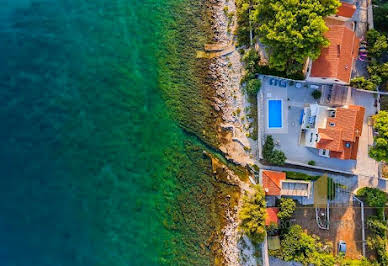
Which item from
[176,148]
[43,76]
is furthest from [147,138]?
[43,76]

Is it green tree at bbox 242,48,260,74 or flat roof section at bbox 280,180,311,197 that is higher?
green tree at bbox 242,48,260,74

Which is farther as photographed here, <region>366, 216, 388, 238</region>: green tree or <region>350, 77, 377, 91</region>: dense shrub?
<region>350, 77, 377, 91</region>: dense shrub

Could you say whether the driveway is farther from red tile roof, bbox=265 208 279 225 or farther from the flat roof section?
red tile roof, bbox=265 208 279 225

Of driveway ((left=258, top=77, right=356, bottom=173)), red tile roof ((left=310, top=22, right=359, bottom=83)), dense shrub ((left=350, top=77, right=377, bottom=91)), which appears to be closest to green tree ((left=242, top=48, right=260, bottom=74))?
driveway ((left=258, top=77, right=356, bottom=173))

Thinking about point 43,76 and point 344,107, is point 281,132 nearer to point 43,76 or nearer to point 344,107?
point 344,107

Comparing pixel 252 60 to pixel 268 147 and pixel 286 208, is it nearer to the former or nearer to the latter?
pixel 268 147

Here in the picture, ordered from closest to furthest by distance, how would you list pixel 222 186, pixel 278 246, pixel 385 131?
pixel 385 131 < pixel 278 246 < pixel 222 186

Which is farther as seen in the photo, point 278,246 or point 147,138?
point 147,138
